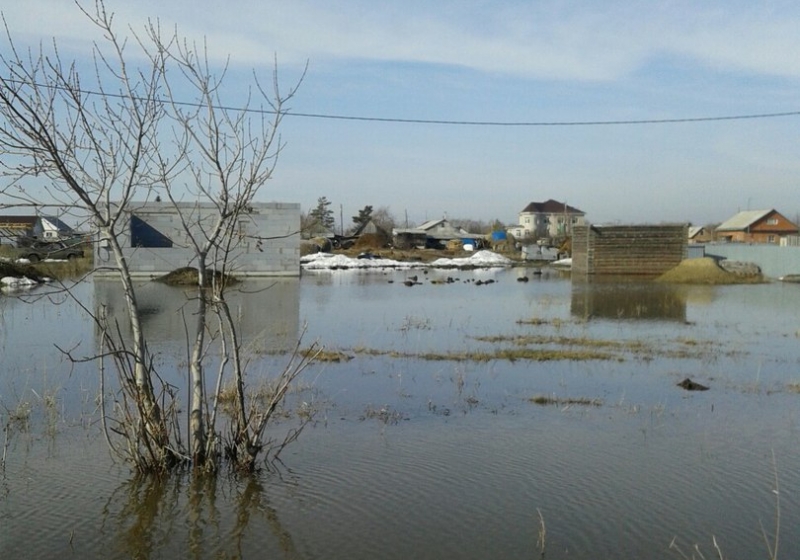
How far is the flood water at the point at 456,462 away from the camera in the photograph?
562 centimetres

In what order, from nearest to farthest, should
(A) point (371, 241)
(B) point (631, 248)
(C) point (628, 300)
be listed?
(C) point (628, 300) → (B) point (631, 248) → (A) point (371, 241)

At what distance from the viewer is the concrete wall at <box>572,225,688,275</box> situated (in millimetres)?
42188

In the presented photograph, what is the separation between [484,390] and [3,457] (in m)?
5.87

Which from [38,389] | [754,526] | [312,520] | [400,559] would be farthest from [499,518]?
Answer: [38,389]

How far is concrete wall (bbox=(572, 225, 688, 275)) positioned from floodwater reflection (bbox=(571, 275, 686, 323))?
5987 millimetres

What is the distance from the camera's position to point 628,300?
85.4 ft

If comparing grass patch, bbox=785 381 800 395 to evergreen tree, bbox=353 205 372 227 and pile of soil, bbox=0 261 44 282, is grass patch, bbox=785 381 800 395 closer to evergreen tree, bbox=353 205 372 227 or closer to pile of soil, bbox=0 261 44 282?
pile of soil, bbox=0 261 44 282

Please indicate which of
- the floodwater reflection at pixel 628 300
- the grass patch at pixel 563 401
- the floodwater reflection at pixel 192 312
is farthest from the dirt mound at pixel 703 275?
the grass patch at pixel 563 401

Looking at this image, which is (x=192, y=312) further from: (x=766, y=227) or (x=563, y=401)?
(x=766, y=227)

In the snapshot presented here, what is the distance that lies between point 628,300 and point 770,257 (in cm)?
1911

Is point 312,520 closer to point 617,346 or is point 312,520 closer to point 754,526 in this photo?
point 754,526

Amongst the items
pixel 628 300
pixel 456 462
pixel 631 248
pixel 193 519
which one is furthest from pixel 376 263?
pixel 193 519

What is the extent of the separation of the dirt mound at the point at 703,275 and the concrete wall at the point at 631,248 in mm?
2886

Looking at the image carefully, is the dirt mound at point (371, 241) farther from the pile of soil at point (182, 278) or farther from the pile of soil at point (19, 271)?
the pile of soil at point (19, 271)
